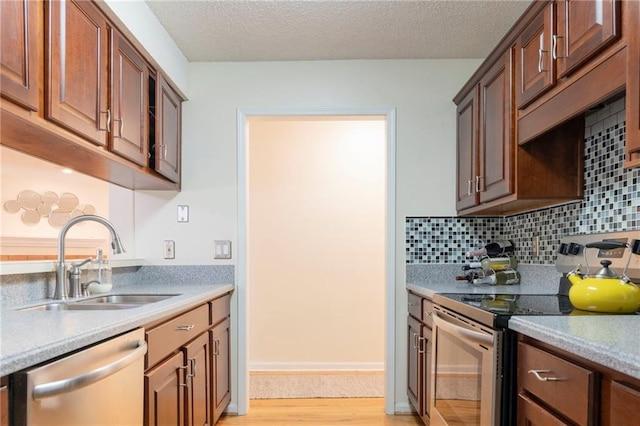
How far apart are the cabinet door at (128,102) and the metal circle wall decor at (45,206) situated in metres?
0.56

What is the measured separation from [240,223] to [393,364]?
51.2 inches

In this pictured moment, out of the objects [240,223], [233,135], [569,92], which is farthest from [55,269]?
[569,92]

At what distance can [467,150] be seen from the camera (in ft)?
8.75

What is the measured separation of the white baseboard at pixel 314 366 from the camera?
12.1 feet

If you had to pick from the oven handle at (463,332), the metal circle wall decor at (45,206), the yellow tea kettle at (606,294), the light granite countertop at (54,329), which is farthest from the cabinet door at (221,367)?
the yellow tea kettle at (606,294)

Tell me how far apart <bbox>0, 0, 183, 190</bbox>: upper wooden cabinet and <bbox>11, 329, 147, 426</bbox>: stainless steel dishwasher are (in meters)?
0.72

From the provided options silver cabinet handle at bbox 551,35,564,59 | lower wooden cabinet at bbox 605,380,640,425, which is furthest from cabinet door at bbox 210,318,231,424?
silver cabinet handle at bbox 551,35,564,59

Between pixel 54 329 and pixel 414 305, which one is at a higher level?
pixel 54 329

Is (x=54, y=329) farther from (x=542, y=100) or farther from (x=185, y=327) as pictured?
(x=542, y=100)

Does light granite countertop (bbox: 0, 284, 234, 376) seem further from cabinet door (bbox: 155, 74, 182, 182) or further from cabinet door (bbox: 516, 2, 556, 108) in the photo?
cabinet door (bbox: 516, 2, 556, 108)

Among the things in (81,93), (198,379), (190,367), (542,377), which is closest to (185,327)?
(190,367)

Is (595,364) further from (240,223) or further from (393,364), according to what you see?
(240,223)

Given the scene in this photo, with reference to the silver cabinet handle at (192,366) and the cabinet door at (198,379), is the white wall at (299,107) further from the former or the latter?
the silver cabinet handle at (192,366)

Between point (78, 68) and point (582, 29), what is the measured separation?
5.59 ft
